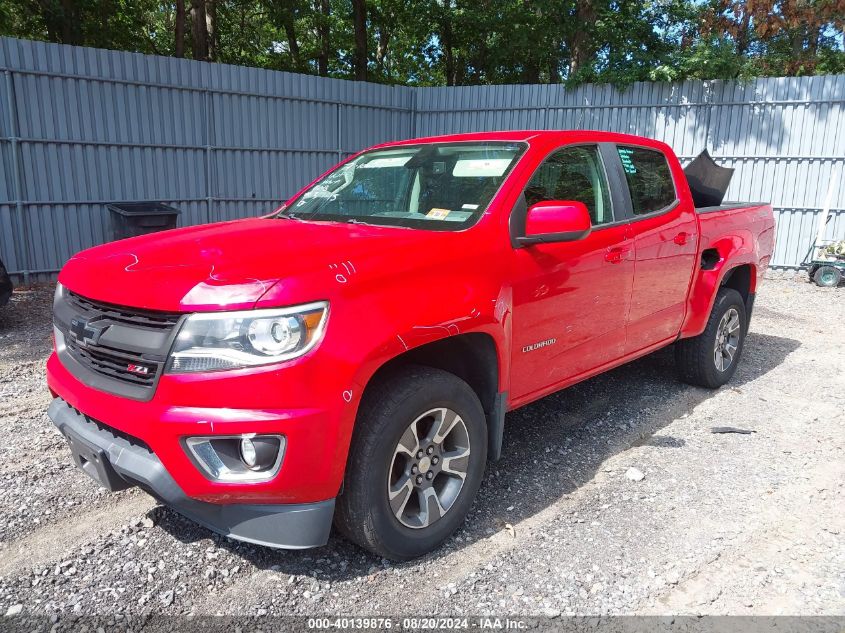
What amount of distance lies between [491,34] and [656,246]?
19745 mm

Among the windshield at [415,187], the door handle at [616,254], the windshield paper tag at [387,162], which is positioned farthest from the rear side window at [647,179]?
the windshield paper tag at [387,162]

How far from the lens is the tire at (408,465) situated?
257cm

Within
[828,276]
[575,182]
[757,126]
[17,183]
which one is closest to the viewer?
[575,182]

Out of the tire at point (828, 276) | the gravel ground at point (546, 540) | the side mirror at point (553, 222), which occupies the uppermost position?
the side mirror at point (553, 222)

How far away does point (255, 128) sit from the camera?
11.3m

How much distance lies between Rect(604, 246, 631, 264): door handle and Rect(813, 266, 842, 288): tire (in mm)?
8313

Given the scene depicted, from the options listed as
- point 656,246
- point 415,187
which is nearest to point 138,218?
point 415,187

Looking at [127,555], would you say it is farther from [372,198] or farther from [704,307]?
[704,307]

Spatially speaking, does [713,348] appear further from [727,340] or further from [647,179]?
[647,179]

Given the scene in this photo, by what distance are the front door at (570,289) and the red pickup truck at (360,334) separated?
0.04ft

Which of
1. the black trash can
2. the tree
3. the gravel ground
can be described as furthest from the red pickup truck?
the tree

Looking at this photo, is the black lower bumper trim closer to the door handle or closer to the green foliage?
the door handle

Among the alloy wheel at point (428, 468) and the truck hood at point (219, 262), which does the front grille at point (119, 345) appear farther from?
the alloy wheel at point (428, 468)

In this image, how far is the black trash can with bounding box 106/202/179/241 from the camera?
9.10 meters
